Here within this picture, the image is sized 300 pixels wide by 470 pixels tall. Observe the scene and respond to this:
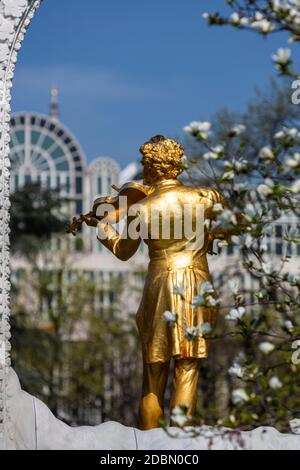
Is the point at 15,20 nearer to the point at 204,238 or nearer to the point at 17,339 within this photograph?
the point at 204,238

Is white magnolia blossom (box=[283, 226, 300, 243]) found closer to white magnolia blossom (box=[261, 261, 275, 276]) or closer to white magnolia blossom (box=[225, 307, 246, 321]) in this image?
white magnolia blossom (box=[261, 261, 275, 276])

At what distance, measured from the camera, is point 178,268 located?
779 cm

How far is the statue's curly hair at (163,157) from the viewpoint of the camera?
7.99 meters

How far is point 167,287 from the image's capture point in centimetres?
772

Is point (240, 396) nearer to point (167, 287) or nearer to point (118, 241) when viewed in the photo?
point (167, 287)

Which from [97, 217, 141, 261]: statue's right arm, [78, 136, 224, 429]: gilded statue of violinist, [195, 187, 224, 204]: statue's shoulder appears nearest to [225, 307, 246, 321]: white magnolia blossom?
[78, 136, 224, 429]: gilded statue of violinist

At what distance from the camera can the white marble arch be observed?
22.8 ft

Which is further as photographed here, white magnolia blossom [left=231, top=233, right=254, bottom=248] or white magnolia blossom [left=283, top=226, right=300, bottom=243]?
white magnolia blossom [left=283, top=226, right=300, bottom=243]

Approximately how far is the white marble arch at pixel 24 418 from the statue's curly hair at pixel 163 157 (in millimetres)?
987

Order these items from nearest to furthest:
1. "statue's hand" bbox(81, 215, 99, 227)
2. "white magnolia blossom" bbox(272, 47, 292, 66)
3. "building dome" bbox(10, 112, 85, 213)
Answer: "white magnolia blossom" bbox(272, 47, 292, 66), "statue's hand" bbox(81, 215, 99, 227), "building dome" bbox(10, 112, 85, 213)

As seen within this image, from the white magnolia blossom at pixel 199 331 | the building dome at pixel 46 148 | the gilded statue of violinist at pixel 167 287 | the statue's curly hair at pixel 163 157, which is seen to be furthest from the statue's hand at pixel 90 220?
the building dome at pixel 46 148

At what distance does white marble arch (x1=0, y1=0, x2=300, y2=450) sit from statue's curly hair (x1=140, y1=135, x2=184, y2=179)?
987 millimetres

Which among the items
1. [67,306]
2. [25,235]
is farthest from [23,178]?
[25,235]
